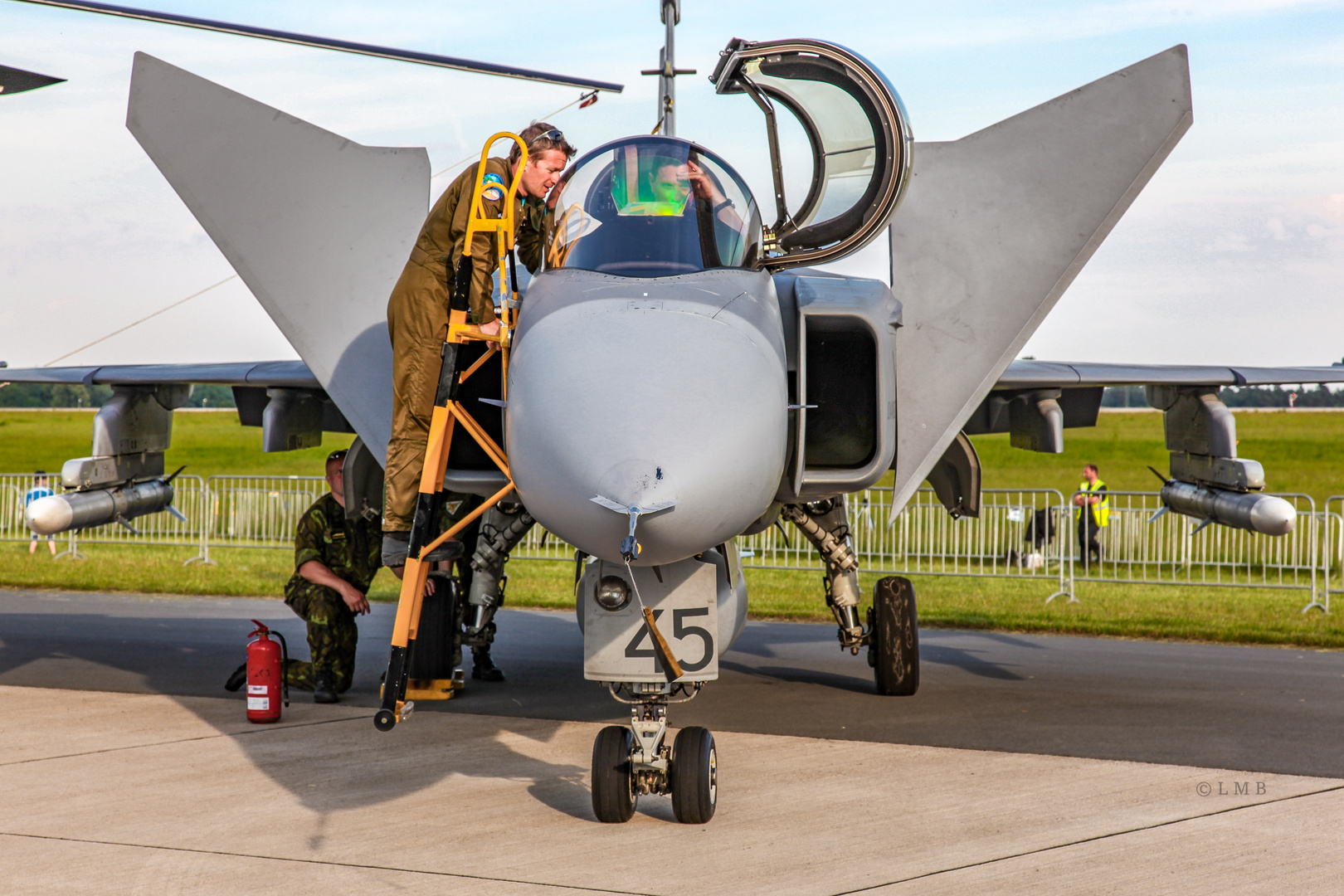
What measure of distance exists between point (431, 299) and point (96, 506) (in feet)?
16.2

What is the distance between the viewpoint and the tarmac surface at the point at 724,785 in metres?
4.45

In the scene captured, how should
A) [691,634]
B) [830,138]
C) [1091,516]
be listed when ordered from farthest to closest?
[1091,516]
[830,138]
[691,634]

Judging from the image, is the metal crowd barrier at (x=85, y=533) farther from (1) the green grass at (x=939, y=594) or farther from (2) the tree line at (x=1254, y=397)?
(2) the tree line at (x=1254, y=397)

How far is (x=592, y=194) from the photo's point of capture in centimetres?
490

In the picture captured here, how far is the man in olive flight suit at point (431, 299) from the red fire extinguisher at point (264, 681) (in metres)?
2.74

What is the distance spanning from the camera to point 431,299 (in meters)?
4.93

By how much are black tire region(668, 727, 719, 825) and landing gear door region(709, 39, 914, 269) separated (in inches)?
82.0

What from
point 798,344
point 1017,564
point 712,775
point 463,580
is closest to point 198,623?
point 463,580

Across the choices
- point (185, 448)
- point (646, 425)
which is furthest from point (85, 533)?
point (185, 448)

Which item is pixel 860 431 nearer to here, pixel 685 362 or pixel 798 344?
pixel 798 344

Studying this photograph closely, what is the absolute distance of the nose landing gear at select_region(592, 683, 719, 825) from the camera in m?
4.96

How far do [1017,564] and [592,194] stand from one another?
13.6m

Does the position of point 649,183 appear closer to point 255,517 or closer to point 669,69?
point 669,69

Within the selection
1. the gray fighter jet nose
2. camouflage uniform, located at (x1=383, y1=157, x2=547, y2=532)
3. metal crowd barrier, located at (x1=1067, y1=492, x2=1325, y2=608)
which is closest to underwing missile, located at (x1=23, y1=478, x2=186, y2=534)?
camouflage uniform, located at (x1=383, y1=157, x2=547, y2=532)
